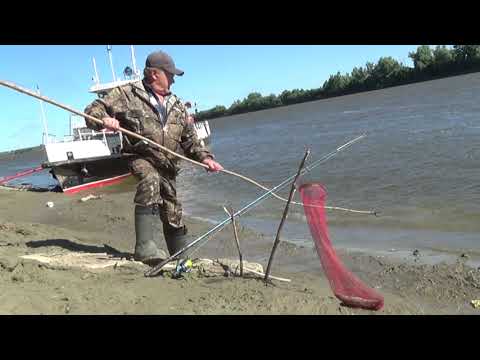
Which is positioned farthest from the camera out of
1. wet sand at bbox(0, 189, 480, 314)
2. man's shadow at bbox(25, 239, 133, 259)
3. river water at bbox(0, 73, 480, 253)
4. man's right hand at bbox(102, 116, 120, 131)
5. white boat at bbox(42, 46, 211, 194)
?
white boat at bbox(42, 46, 211, 194)

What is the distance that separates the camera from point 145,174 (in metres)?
4.84

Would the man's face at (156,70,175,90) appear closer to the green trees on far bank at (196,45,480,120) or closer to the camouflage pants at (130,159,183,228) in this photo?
the camouflage pants at (130,159,183,228)

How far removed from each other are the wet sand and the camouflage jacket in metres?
1.16

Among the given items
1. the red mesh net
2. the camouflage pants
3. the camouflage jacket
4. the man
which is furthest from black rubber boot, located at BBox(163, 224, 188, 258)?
the red mesh net

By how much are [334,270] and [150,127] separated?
7.42 feet

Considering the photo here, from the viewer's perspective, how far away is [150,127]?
4.84 m

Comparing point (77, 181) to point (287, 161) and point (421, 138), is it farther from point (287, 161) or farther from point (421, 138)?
point (421, 138)

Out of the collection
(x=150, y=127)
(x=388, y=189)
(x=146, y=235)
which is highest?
(x=150, y=127)

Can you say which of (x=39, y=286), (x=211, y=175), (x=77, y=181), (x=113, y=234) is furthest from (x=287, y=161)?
(x=39, y=286)

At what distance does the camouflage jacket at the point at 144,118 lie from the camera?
475 cm

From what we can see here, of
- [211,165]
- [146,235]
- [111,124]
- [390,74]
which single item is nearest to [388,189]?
[211,165]

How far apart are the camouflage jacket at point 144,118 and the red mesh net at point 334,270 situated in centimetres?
146

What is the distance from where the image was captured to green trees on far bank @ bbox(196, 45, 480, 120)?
236 feet

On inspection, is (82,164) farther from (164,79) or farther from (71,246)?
(164,79)
